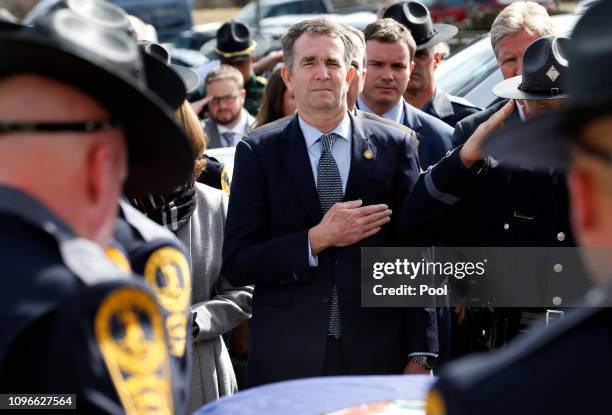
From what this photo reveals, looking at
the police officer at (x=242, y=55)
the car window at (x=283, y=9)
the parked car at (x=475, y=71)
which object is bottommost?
the parked car at (x=475, y=71)

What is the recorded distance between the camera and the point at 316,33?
438cm

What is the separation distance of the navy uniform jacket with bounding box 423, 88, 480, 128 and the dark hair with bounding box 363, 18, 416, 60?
0.47 meters

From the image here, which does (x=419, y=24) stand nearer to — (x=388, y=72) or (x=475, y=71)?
(x=475, y=71)

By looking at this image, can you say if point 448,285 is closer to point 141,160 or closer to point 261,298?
point 261,298

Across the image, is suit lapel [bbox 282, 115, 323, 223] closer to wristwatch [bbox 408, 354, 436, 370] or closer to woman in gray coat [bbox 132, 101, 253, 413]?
woman in gray coat [bbox 132, 101, 253, 413]

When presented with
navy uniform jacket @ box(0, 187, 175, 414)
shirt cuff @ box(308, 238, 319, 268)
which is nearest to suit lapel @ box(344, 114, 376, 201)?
shirt cuff @ box(308, 238, 319, 268)

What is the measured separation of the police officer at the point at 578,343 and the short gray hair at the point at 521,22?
3802 millimetres

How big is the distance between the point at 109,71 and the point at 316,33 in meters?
2.61

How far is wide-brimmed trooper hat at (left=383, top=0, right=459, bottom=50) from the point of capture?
6.61 m

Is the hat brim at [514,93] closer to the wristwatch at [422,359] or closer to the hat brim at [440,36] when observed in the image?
the wristwatch at [422,359]

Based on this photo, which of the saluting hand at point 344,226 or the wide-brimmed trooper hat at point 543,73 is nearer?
the saluting hand at point 344,226

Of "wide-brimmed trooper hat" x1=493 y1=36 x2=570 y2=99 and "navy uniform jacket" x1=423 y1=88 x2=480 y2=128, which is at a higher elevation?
"navy uniform jacket" x1=423 y1=88 x2=480 y2=128

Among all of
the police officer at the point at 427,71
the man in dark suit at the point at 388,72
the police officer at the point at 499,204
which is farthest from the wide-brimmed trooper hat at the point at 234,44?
the police officer at the point at 499,204

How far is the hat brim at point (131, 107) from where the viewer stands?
5.89 ft
